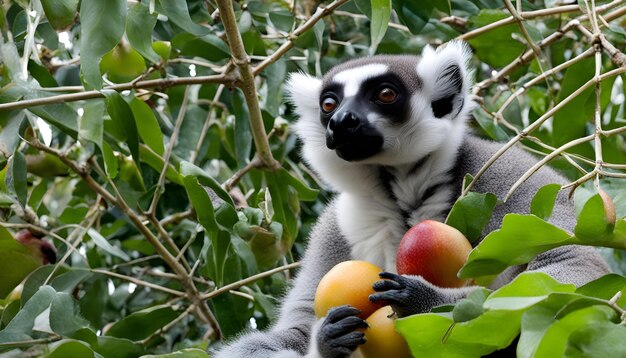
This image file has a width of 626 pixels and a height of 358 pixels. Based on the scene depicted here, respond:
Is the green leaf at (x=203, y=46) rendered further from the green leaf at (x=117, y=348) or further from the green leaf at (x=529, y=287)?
the green leaf at (x=529, y=287)

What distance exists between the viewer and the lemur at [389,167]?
289 centimetres

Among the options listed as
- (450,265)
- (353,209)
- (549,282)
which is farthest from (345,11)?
(549,282)

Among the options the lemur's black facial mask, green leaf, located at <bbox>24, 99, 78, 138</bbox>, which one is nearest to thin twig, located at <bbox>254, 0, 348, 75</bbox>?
the lemur's black facial mask

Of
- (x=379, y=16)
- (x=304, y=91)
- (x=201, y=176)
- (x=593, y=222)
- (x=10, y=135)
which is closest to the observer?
(x=593, y=222)

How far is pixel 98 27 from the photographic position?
2143 mm

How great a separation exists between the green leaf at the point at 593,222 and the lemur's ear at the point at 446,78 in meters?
1.59

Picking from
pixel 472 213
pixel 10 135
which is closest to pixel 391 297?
pixel 472 213

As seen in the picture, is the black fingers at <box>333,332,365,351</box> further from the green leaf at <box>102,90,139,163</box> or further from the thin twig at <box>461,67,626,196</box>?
the green leaf at <box>102,90,139,163</box>

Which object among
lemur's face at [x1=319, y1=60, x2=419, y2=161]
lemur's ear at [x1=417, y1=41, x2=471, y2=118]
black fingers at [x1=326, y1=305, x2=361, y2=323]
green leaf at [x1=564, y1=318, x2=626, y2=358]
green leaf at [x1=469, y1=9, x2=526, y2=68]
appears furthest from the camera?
green leaf at [x1=469, y1=9, x2=526, y2=68]

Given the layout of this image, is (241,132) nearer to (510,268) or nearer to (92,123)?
(92,123)

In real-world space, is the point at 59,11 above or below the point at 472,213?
above

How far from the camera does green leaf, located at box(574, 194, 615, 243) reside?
1622 millimetres

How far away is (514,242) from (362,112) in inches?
55.1

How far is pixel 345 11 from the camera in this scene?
373 cm
